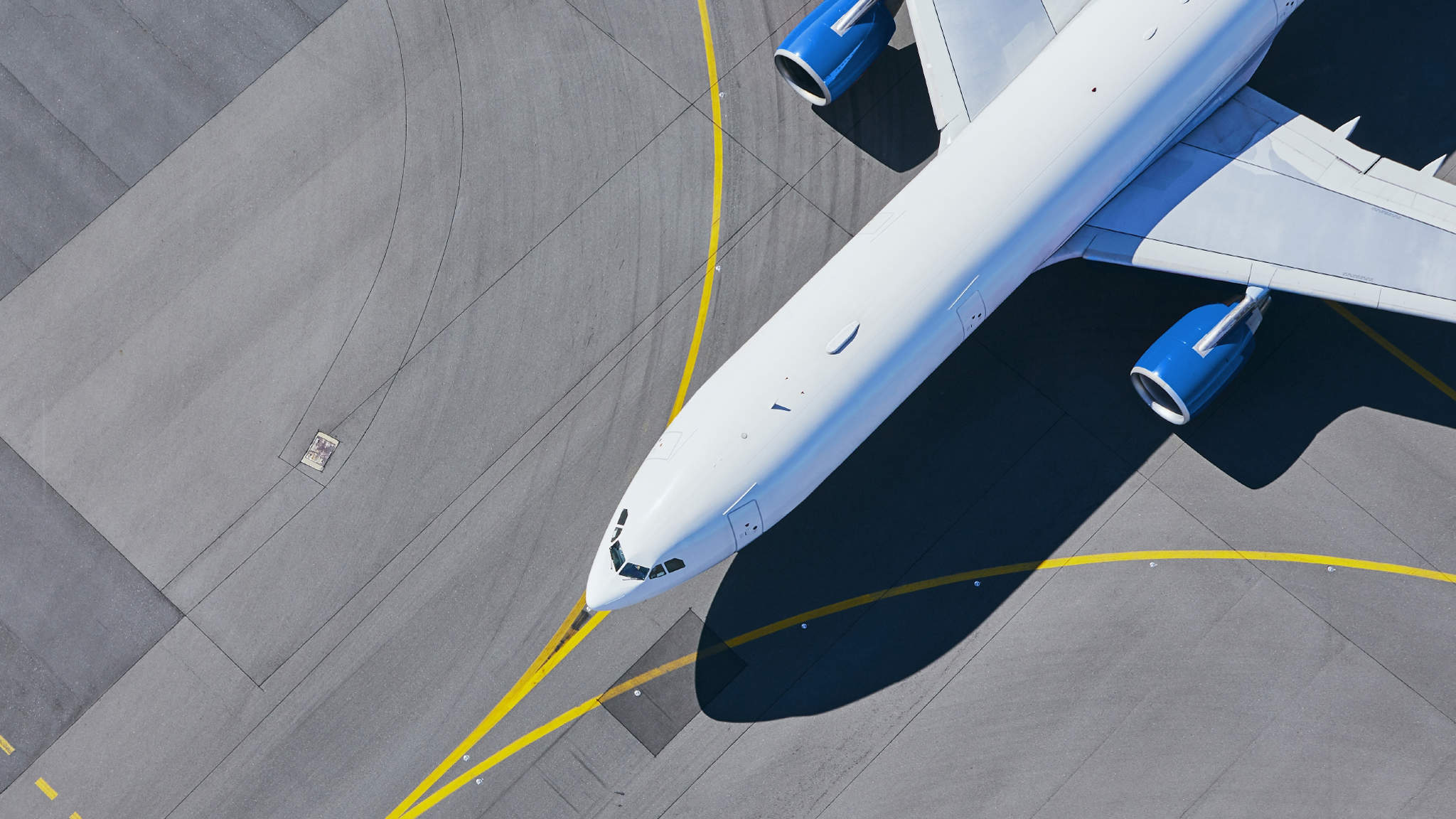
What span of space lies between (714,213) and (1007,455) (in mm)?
8639

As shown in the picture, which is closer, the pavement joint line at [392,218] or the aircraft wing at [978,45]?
the aircraft wing at [978,45]

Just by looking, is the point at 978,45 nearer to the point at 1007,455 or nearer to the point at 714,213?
the point at 714,213

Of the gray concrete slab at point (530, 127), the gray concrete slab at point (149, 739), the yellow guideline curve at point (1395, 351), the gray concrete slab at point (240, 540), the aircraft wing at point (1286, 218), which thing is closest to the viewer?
the aircraft wing at point (1286, 218)

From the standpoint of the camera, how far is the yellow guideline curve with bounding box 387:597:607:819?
973 inches

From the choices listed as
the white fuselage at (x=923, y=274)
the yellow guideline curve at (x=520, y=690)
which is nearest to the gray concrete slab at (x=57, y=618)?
the yellow guideline curve at (x=520, y=690)

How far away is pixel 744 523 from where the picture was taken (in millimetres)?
21219

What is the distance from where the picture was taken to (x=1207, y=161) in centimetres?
2392

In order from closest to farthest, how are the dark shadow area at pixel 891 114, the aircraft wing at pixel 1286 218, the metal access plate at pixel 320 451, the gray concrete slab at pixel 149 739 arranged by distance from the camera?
the aircraft wing at pixel 1286 218 < the gray concrete slab at pixel 149 739 < the metal access plate at pixel 320 451 < the dark shadow area at pixel 891 114

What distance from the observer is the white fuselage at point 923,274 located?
20.8 meters

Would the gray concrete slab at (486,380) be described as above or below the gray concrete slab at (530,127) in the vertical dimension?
below

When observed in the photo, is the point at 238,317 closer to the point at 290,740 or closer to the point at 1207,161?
the point at 290,740

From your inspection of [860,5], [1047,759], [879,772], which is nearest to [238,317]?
[860,5]

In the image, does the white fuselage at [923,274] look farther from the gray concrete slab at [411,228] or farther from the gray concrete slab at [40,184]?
the gray concrete slab at [40,184]

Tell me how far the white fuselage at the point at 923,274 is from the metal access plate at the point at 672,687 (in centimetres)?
339
